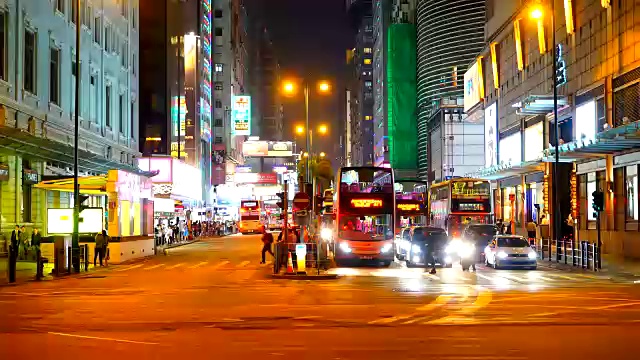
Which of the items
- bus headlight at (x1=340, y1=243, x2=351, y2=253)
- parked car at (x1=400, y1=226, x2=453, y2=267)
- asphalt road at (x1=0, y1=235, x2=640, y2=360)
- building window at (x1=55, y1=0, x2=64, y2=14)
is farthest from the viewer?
building window at (x1=55, y1=0, x2=64, y2=14)

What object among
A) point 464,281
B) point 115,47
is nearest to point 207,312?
point 464,281

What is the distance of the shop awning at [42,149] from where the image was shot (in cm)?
3603

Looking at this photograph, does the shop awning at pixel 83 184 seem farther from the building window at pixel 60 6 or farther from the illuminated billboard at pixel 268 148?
the illuminated billboard at pixel 268 148

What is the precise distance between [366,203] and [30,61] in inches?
785

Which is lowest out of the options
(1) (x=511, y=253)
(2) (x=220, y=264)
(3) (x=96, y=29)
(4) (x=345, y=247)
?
(2) (x=220, y=264)

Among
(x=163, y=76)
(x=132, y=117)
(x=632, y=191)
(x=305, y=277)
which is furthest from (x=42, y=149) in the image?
(x=163, y=76)

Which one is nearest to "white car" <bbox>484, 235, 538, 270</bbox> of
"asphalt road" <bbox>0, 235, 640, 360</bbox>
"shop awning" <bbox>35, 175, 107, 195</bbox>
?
"asphalt road" <bbox>0, 235, 640, 360</bbox>

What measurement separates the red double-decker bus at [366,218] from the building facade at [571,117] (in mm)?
10323

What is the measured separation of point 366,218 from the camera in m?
38.7

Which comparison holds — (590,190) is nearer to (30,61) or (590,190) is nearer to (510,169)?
(510,169)

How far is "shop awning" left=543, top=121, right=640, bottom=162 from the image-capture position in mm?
36688

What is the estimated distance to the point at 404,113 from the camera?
487 ft

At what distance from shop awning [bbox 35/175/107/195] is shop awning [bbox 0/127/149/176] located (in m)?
1.53

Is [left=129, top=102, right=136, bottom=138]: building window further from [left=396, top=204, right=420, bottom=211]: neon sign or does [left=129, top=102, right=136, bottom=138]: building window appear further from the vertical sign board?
the vertical sign board
